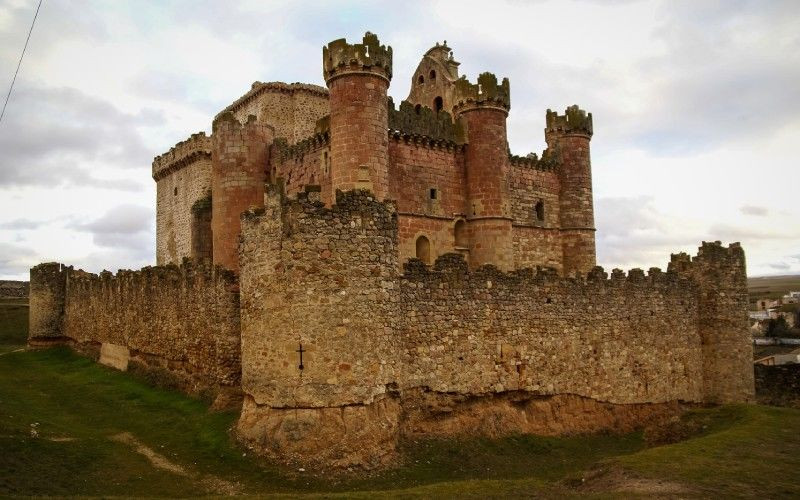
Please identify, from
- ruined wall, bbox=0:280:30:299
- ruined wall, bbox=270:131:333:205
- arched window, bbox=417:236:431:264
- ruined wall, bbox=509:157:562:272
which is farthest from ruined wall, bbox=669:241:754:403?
ruined wall, bbox=0:280:30:299

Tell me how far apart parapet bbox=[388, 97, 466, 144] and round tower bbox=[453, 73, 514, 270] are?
48cm

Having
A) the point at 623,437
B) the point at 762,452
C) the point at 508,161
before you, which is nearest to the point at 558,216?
the point at 508,161

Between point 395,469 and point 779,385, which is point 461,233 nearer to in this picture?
point 395,469

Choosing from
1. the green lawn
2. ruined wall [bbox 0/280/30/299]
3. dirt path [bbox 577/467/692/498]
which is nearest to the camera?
dirt path [bbox 577/467/692/498]

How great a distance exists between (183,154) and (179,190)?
6.27ft

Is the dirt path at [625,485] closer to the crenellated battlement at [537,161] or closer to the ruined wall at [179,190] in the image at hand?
the crenellated battlement at [537,161]

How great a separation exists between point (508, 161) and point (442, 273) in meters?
11.8

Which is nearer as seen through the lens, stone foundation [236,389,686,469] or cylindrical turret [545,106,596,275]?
stone foundation [236,389,686,469]

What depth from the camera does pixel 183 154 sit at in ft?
119

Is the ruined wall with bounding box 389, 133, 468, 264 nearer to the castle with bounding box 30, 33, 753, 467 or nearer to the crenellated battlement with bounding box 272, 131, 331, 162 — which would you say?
the castle with bounding box 30, 33, 753, 467

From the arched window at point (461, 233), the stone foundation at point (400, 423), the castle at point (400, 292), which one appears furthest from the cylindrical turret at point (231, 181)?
the stone foundation at point (400, 423)

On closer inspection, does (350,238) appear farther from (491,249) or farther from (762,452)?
(491,249)

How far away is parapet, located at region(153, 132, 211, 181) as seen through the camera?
3500 cm

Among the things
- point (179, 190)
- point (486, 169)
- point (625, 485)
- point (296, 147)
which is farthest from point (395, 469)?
point (179, 190)
